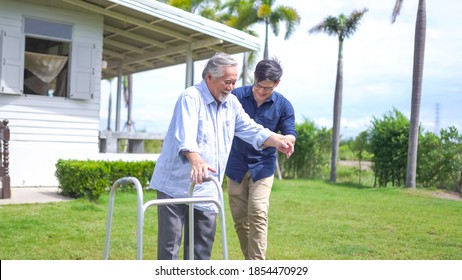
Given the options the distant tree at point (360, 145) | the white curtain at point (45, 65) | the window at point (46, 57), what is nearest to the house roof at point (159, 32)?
the window at point (46, 57)

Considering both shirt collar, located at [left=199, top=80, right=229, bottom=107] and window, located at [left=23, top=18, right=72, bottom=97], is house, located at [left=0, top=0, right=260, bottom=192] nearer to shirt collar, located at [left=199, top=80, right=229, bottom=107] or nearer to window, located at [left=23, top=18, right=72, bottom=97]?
window, located at [left=23, top=18, right=72, bottom=97]

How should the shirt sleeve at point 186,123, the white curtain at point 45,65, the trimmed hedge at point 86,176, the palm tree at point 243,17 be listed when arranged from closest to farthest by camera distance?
the shirt sleeve at point 186,123
the trimmed hedge at point 86,176
the white curtain at point 45,65
the palm tree at point 243,17

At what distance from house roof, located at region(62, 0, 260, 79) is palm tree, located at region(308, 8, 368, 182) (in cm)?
686

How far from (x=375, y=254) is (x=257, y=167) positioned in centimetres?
254

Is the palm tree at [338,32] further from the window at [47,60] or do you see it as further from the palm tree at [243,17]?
the window at [47,60]

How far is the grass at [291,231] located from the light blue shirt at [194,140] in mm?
2590

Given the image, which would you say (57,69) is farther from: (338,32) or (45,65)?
(338,32)

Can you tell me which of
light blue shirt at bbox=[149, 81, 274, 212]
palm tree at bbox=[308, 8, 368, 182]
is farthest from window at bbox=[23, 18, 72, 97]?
palm tree at bbox=[308, 8, 368, 182]

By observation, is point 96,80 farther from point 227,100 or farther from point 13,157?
point 227,100

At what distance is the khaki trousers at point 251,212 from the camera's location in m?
5.01

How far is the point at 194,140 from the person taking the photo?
147 inches

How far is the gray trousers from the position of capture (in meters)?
3.98

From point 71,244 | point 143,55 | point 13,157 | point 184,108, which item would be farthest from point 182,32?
point 184,108

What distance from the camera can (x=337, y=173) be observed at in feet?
73.8
